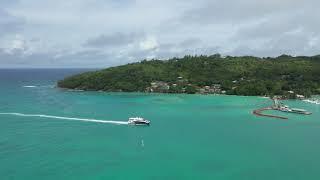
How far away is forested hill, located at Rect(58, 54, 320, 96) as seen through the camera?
298 feet

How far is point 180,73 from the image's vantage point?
10875 cm

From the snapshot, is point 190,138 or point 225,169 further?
point 190,138

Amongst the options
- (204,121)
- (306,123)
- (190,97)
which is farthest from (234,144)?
(190,97)

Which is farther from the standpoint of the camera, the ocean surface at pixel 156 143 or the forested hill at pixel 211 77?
the forested hill at pixel 211 77

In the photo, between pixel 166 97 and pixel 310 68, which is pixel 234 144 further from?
pixel 310 68

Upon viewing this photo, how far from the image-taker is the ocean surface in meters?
33.9

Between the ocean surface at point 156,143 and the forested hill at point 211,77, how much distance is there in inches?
885

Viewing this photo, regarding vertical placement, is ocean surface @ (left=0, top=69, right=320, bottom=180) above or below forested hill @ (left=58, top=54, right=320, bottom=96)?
below

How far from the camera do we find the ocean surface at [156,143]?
33906 millimetres

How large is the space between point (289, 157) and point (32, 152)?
901 inches

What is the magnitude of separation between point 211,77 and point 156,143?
61.4 meters

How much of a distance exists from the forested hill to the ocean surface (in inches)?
885

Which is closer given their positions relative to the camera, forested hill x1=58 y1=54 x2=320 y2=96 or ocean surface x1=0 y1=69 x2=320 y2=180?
ocean surface x1=0 y1=69 x2=320 y2=180

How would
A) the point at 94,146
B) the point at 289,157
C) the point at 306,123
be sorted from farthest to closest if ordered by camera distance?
1. the point at 306,123
2. the point at 94,146
3. the point at 289,157
